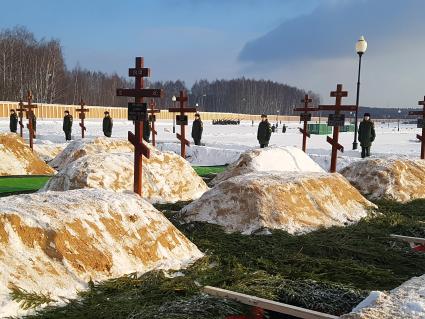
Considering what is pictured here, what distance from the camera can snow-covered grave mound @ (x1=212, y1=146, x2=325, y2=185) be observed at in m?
11.4

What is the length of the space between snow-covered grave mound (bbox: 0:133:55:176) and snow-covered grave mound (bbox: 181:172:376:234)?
841 centimetres

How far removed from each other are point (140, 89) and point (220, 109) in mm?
127657

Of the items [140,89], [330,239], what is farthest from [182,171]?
[330,239]

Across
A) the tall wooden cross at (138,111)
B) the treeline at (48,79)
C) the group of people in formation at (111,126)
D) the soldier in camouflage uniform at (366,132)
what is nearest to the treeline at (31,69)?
the treeline at (48,79)

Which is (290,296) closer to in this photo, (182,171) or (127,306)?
(127,306)

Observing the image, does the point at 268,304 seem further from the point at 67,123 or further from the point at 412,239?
the point at 67,123

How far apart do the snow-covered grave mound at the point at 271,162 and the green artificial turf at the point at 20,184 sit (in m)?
4.51

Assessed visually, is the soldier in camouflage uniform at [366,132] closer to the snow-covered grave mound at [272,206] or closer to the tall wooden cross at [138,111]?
the snow-covered grave mound at [272,206]

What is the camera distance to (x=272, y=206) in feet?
24.0

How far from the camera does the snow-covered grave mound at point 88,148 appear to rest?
586 inches

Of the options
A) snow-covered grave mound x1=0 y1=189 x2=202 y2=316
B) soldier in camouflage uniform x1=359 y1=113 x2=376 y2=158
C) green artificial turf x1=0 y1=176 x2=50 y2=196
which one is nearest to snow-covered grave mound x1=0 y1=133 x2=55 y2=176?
green artificial turf x1=0 y1=176 x2=50 y2=196

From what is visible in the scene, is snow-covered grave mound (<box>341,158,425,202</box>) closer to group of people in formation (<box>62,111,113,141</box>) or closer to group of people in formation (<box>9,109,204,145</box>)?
group of people in formation (<box>9,109,204,145</box>)

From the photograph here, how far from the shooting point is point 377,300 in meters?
3.45

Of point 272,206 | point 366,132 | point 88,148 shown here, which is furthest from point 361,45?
point 272,206
